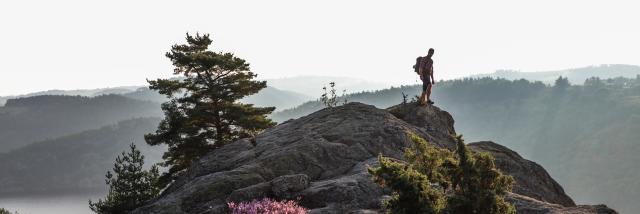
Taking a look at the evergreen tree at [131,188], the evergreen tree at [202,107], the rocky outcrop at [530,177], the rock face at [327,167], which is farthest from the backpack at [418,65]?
the evergreen tree at [131,188]

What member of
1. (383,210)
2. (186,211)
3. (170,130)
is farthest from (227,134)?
(383,210)

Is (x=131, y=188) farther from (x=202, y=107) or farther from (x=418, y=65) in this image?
(x=418, y=65)

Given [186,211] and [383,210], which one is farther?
[186,211]

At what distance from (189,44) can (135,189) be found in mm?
10247

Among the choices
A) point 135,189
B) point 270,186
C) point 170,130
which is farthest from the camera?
point 135,189

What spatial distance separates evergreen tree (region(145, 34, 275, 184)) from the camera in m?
30.9

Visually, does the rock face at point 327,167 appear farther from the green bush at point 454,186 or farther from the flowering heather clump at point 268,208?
the green bush at point 454,186

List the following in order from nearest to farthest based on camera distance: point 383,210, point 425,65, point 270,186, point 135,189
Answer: point 383,210, point 270,186, point 425,65, point 135,189

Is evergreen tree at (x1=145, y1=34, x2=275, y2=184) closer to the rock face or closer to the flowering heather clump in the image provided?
the rock face

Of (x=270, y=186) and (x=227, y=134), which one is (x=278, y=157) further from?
(x=227, y=134)

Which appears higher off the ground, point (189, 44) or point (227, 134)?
point (189, 44)

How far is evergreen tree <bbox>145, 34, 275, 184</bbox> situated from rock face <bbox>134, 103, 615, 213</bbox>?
911cm

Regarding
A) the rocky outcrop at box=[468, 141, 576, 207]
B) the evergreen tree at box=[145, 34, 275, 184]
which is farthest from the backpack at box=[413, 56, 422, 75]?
the evergreen tree at box=[145, 34, 275, 184]

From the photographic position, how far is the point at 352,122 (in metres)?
20.7
